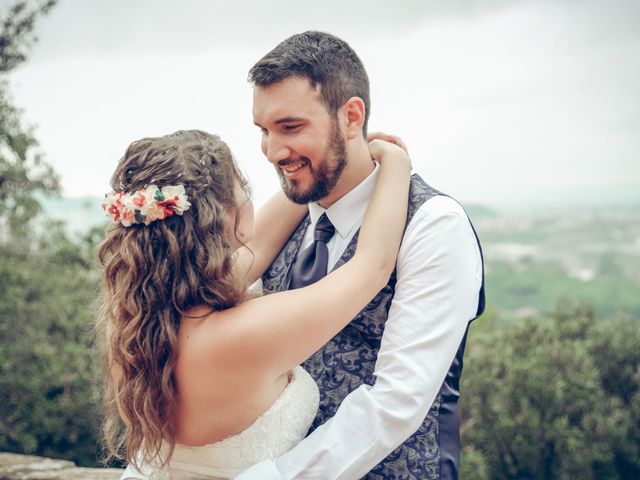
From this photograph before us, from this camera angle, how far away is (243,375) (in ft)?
5.02

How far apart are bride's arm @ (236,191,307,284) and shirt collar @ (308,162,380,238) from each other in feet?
0.59

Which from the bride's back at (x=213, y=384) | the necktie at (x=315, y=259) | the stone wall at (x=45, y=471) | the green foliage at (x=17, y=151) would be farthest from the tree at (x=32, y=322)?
the bride's back at (x=213, y=384)

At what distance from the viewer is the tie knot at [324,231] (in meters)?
2.07

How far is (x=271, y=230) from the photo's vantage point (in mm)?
2268

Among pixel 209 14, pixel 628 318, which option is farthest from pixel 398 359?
pixel 209 14

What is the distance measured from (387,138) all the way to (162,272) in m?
1.01

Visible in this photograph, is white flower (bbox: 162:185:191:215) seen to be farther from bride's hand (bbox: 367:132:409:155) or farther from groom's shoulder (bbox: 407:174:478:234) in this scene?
bride's hand (bbox: 367:132:409:155)

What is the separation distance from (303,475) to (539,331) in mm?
3616

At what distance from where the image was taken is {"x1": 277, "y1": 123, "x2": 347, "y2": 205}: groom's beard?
80.0 inches

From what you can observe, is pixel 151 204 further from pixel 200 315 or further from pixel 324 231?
pixel 324 231

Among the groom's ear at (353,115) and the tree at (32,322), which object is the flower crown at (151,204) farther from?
the tree at (32,322)

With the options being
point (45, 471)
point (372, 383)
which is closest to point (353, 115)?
point (372, 383)

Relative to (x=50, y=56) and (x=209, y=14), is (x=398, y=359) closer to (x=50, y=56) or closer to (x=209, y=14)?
(x=50, y=56)

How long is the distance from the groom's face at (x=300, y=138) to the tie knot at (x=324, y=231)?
9 cm
